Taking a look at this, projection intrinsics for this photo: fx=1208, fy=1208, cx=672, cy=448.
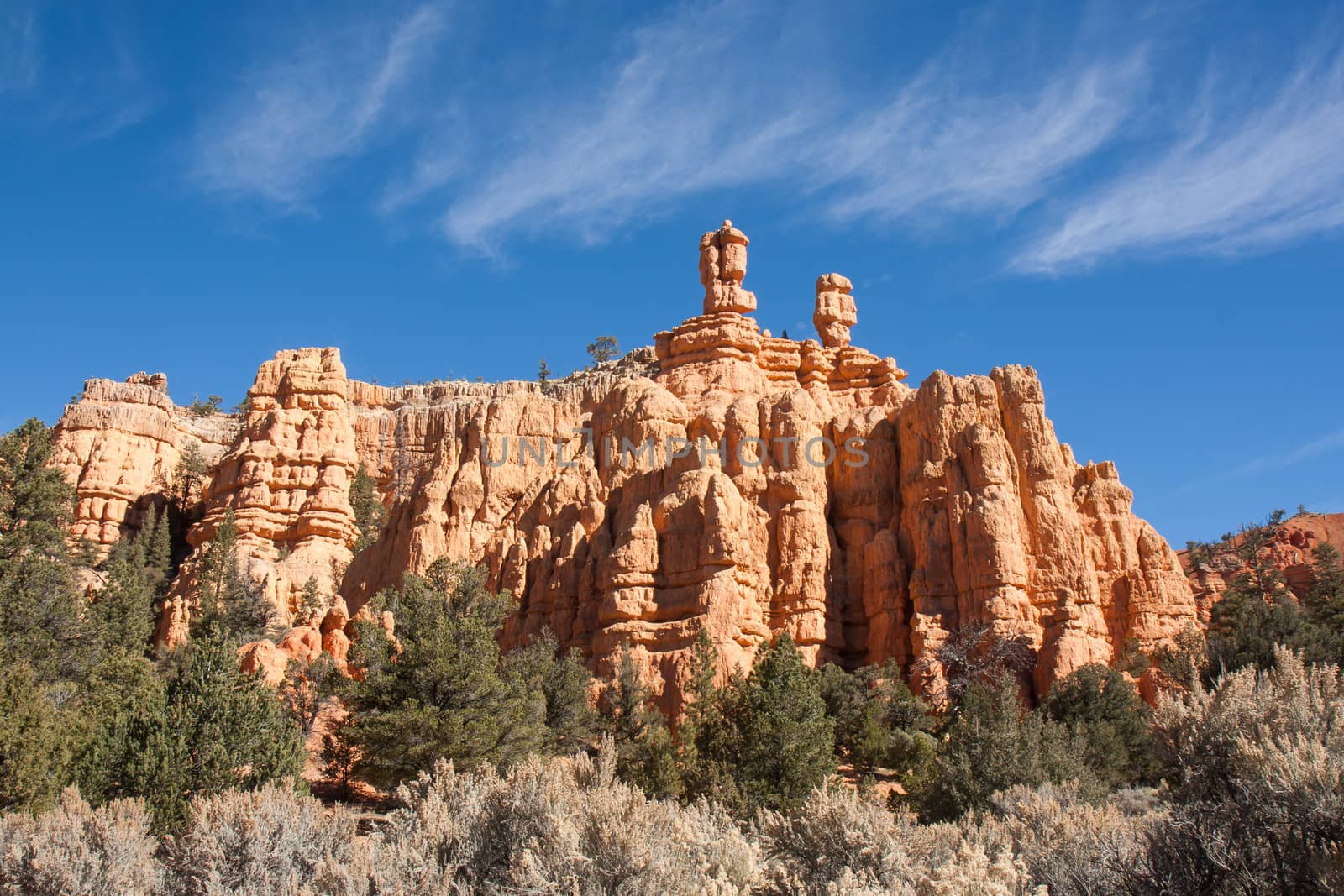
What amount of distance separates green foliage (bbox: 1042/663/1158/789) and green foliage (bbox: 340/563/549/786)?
1575 centimetres

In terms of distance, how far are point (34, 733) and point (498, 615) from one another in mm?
13041

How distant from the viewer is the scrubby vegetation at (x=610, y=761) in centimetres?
1823

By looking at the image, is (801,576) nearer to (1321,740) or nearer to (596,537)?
(596,537)

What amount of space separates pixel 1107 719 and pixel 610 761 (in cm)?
1942

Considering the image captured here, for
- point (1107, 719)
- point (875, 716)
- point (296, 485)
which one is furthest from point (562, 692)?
point (296, 485)

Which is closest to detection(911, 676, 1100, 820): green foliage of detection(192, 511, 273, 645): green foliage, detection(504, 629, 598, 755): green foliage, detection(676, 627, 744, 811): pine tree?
detection(676, 627, 744, 811): pine tree

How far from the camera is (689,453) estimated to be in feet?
154

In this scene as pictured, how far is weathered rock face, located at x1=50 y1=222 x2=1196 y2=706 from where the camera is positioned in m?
41.7

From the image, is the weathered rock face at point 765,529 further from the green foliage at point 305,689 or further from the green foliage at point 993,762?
the green foliage at point 993,762

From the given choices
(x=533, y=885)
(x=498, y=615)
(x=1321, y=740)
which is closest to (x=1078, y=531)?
(x=498, y=615)

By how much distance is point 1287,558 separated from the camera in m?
70.8

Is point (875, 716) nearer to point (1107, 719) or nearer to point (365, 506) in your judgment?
point (1107, 719)

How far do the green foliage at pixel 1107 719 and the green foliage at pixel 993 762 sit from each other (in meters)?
2.05

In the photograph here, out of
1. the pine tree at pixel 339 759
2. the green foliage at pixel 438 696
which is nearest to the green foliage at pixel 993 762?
the green foliage at pixel 438 696
